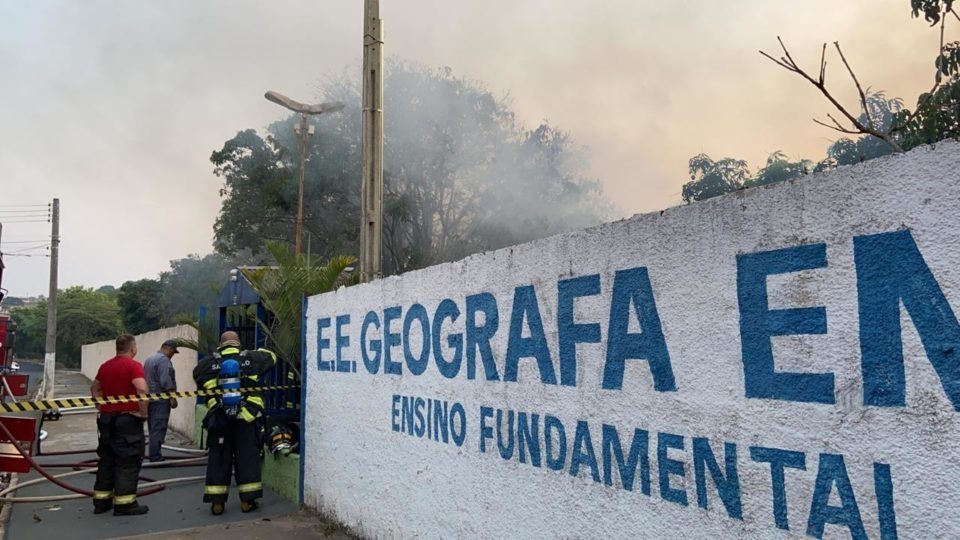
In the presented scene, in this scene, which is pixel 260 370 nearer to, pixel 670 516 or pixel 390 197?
pixel 670 516

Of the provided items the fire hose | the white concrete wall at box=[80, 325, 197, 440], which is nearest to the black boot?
the fire hose

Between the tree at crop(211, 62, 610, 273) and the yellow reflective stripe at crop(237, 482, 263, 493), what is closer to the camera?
the yellow reflective stripe at crop(237, 482, 263, 493)

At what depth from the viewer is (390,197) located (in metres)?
Answer: 29.6

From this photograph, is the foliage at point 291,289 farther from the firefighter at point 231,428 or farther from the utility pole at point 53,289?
the utility pole at point 53,289

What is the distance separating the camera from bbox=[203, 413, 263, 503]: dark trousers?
736 cm

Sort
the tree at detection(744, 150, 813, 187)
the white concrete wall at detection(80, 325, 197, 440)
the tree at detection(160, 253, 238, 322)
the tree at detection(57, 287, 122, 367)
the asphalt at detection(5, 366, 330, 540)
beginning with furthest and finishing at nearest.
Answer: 1. the tree at detection(57, 287, 122, 367)
2. the tree at detection(160, 253, 238, 322)
3. the tree at detection(744, 150, 813, 187)
4. the white concrete wall at detection(80, 325, 197, 440)
5. the asphalt at detection(5, 366, 330, 540)

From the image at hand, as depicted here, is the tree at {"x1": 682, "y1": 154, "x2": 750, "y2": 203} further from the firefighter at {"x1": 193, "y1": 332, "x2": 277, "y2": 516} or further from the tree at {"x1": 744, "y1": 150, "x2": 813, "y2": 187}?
the firefighter at {"x1": 193, "y1": 332, "x2": 277, "y2": 516}

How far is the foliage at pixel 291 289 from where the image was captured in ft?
27.8

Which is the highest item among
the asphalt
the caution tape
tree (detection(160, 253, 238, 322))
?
tree (detection(160, 253, 238, 322))

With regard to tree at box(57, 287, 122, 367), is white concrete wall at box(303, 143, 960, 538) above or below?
below

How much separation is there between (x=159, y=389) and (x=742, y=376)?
9.67m

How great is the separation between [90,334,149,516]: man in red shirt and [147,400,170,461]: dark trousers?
295cm

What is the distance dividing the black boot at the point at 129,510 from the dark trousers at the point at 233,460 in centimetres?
64

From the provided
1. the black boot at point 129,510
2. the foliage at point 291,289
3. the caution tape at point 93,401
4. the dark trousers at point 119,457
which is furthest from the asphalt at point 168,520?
the foliage at point 291,289
